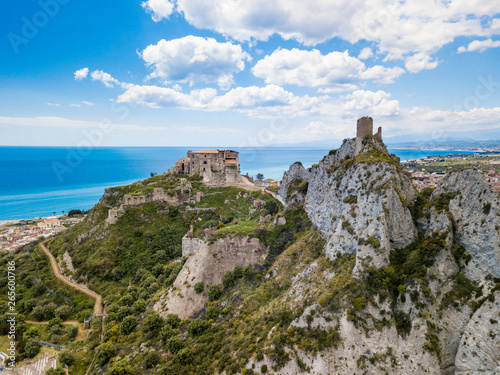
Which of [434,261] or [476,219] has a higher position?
[476,219]

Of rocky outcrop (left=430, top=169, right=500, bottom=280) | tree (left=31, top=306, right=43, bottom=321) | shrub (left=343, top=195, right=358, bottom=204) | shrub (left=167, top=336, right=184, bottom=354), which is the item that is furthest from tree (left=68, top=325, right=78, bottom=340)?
rocky outcrop (left=430, top=169, right=500, bottom=280)

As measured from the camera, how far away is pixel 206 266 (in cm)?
4466

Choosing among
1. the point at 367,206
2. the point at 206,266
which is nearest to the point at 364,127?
the point at 367,206

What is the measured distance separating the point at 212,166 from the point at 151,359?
64.1 m

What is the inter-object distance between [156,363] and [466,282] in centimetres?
3343

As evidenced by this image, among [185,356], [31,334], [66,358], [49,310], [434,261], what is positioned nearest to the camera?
[434,261]

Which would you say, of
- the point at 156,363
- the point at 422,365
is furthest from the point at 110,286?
the point at 422,365

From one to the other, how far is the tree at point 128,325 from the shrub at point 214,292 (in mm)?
11664

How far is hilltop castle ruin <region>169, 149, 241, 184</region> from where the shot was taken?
85125 millimetres

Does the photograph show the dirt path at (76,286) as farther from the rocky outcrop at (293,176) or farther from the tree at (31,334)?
the rocky outcrop at (293,176)

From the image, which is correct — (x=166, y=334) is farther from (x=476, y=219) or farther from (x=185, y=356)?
(x=476, y=219)

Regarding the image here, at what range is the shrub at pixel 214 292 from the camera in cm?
4102

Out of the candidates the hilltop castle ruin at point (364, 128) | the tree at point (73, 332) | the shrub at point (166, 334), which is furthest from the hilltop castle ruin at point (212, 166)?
the hilltop castle ruin at point (364, 128)

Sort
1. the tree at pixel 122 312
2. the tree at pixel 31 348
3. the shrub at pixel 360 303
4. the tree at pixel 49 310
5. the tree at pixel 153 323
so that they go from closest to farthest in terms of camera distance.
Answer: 1. the shrub at pixel 360 303
2. the tree at pixel 153 323
3. the tree at pixel 31 348
4. the tree at pixel 122 312
5. the tree at pixel 49 310
